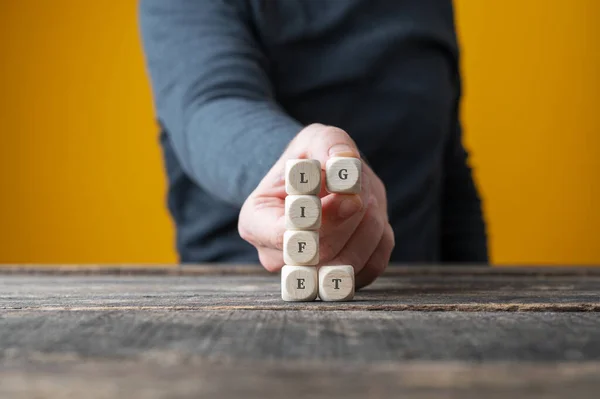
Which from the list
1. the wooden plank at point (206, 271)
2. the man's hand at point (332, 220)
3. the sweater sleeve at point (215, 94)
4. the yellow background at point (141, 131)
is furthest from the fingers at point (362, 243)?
the yellow background at point (141, 131)

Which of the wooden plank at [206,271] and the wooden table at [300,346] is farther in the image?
the wooden plank at [206,271]

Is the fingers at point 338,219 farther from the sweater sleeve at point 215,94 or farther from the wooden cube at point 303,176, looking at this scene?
the sweater sleeve at point 215,94

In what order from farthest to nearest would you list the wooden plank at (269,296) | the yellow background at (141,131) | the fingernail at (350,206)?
1. the yellow background at (141,131)
2. the fingernail at (350,206)
3. the wooden plank at (269,296)

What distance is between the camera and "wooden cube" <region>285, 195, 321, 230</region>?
649mm

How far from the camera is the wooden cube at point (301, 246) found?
656mm

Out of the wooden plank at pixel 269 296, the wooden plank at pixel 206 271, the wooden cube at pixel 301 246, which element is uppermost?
the wooden cube at pixel 301 246

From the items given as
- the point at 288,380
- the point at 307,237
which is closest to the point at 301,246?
the point at 307,237

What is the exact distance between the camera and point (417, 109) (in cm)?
158

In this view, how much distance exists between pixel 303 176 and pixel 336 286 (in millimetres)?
104

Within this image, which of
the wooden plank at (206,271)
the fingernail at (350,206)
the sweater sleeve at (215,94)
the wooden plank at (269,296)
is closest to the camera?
the wooden plank at (269,296)

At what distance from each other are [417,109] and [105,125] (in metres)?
2.91

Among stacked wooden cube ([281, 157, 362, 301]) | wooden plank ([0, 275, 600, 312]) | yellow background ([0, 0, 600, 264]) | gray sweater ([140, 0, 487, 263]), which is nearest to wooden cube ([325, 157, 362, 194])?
stacked wooden cube ([281, 157, 362, 301])

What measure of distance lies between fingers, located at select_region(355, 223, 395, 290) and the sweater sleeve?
0.22 metres

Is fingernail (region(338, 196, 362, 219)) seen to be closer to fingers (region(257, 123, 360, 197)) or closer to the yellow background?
fingers (region(257, 123, 360, 197))
